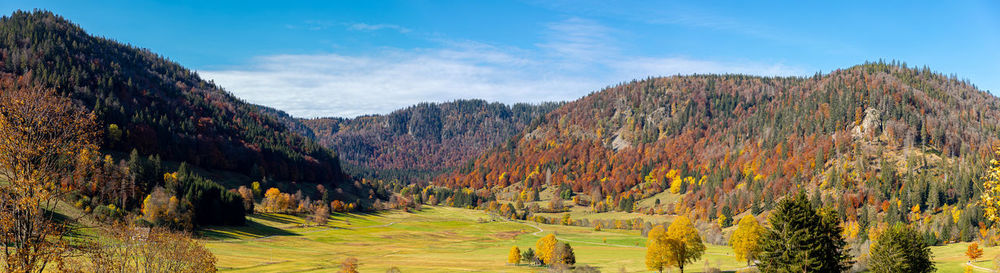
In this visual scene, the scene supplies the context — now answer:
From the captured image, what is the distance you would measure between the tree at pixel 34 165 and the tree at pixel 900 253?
7225 cm

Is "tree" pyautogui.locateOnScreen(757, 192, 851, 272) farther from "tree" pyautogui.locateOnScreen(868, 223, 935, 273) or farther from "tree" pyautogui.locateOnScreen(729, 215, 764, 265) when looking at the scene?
"tree" pyautogui.locateOnScreen(729, 215, 764, 265)

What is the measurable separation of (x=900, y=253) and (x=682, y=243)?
3090 cm

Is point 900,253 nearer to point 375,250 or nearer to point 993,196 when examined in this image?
point 993,196

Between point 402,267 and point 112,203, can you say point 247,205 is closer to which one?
point 112,203

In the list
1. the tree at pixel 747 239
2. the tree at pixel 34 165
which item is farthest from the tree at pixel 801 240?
the tree at pixel 34 165

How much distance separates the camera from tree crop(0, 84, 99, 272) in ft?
73.7

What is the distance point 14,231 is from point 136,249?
22211 millimetres

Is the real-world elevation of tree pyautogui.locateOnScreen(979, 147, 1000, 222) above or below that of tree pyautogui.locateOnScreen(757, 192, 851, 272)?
above

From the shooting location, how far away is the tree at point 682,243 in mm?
85625

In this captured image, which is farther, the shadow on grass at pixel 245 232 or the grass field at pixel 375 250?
the shadow on grass at pixel 245 232

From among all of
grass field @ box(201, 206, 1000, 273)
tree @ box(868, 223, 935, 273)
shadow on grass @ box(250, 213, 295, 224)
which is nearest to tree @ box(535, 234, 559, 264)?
grass field @ box(201, 206, 1000, 273)

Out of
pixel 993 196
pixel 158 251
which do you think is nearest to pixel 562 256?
pixel 158 251

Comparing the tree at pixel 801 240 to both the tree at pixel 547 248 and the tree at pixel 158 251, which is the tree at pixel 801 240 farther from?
the tree at pixel 547 248

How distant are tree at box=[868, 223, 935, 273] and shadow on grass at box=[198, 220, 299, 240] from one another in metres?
126
